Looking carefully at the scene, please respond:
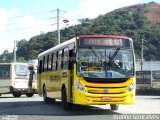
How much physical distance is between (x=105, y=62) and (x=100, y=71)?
1.38 ft

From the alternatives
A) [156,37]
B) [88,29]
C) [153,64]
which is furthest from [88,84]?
[156,37]

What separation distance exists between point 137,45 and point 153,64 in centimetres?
874

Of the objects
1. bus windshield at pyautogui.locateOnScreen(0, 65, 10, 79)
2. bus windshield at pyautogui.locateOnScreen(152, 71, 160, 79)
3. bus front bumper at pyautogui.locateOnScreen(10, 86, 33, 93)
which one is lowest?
bus front bumper at pyautogui.locateOnScreen(10, 86, 33, 93)

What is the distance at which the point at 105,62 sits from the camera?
16.9m

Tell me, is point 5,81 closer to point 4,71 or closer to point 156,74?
point 4,71

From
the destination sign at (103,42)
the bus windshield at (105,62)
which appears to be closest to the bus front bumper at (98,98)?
the bus windshield at (105,62)

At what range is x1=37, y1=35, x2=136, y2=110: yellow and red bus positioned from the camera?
16625 millimetres

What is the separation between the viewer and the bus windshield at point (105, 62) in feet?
55.0

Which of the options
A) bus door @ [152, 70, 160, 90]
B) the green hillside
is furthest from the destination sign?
the green hillside

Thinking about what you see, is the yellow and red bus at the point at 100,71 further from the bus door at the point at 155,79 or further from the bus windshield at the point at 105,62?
the bus door at the point at 155,79

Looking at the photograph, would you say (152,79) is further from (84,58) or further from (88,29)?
(88,29)

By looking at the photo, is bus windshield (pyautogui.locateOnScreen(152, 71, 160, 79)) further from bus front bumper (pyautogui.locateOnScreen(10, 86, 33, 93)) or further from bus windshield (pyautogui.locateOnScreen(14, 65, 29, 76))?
bus windshield (pyautogui.locateOnScreen(14, 65, 29, 76))

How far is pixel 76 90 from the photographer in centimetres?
1678

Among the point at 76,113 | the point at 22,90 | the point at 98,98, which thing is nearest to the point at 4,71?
the point at 22,90
